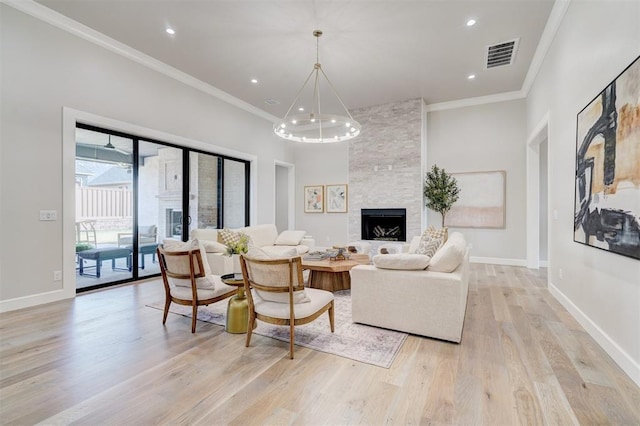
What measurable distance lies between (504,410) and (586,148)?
255 centimetres

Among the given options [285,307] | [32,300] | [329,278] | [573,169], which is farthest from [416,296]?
[32,300]

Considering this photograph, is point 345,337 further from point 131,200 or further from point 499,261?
point 499,261

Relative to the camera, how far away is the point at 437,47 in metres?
4.43

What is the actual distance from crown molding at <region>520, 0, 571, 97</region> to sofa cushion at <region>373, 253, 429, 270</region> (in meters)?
3.47

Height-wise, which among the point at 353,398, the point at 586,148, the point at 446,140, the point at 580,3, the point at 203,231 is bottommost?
the point at 353,398

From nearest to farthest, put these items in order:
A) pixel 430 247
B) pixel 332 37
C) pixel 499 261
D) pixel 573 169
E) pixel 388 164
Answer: pixel 573 169
pixel 430 247
pixel 332 37
pixel 499 261
pixel 388 164

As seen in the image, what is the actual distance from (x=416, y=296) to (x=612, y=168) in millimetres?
1845

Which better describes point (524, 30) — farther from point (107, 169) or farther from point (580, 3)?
point (107, 169)

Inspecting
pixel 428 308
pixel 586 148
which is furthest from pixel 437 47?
pixel 428 308

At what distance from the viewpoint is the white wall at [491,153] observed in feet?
20.1

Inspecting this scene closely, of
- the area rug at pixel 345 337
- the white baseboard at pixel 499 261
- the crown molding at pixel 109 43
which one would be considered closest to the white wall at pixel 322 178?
the crown molding at pixel 109 43

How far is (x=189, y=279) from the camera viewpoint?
2.82m

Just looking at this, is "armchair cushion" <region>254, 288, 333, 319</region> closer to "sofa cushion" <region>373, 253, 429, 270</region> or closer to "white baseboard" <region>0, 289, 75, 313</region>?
"sofa cushion" <region>373, 253, 429, 270</region>

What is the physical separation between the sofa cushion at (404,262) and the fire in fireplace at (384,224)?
4.01m
